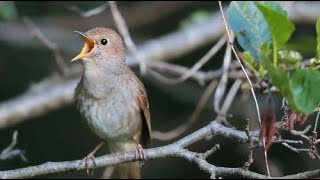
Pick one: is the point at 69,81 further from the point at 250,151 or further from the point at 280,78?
the point at 280,78

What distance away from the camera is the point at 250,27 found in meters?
2.16

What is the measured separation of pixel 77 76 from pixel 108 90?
1.68 meters

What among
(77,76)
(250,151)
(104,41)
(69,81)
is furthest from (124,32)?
(250,151)

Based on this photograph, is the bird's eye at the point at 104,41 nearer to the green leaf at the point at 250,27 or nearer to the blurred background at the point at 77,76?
the blurred background at the point at 77,76

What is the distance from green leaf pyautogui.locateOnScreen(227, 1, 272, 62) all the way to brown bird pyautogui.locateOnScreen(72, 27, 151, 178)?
1756 mm

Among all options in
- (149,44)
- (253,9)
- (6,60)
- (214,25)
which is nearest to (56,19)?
(6,60)

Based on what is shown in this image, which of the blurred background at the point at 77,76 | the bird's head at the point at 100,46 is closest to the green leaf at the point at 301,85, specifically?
the bird's head at the point at 100,46

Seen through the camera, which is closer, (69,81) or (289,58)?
(289,58)

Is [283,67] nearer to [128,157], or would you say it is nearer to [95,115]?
[128,157]

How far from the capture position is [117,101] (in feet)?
13.4

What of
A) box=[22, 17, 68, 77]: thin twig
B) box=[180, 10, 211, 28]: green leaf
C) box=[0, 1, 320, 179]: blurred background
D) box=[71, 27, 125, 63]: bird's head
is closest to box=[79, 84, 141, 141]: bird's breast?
box=[71, 27, 125, 63]: bird's head

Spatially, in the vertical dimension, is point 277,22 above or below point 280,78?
above

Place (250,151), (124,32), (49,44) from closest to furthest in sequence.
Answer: (250,151), (124,32), (49,44)

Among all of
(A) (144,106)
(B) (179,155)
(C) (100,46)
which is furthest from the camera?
(A) (144,106)
